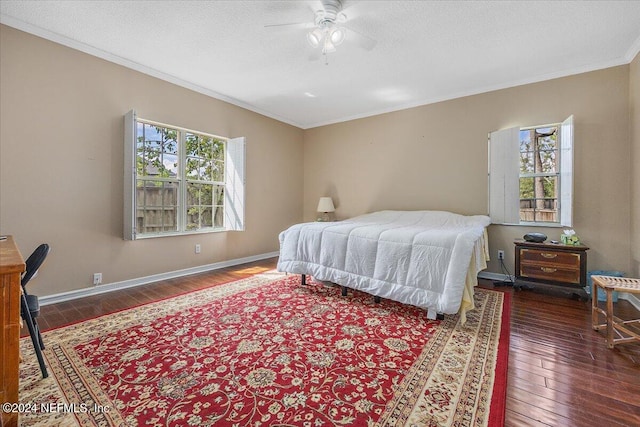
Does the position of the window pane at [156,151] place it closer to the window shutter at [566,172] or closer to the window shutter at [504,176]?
the window shutter at [504,176]

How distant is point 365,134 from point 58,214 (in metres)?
4.44

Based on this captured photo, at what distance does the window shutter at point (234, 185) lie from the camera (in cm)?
426

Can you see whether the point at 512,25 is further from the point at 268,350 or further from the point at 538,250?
the point at 268,350

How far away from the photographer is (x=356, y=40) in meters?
2.77

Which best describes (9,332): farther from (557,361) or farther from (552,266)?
(552,266)

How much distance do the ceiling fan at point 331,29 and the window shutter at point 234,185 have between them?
6.79 ft

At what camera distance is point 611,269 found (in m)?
3.08

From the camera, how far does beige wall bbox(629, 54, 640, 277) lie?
2.82 m

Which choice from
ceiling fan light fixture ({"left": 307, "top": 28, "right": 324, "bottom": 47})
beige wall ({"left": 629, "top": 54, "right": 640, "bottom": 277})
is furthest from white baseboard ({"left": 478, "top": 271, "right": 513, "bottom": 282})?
ceiling fan light fixture ({"left": 307, "top": 28, "right": 324, "bottom": 47})

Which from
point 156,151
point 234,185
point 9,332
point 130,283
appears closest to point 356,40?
point 234,185

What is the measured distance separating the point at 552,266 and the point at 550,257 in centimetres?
10

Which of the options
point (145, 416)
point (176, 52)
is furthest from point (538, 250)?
point (176, 52)

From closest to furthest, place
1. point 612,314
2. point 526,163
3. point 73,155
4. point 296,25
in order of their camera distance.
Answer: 1. point 612,314
2. point 296,25
3. point 73,155
4. point 526,163

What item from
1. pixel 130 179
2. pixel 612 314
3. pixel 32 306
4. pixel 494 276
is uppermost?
pixel 130 179
